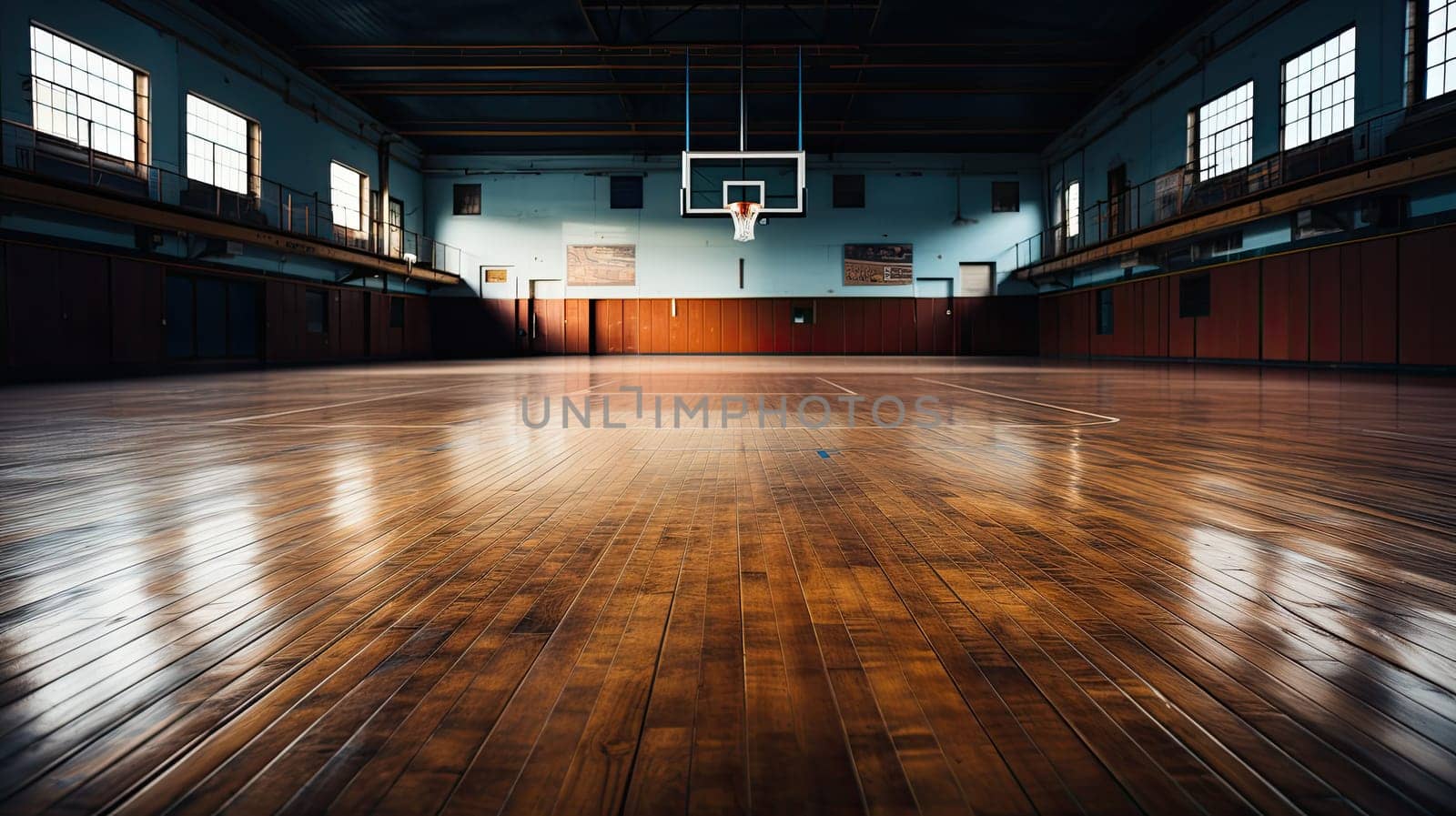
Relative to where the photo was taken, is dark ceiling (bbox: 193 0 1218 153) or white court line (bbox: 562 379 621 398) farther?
dark ceiling (bbox: 193 0 1218 153)

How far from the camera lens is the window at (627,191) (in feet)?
96.1

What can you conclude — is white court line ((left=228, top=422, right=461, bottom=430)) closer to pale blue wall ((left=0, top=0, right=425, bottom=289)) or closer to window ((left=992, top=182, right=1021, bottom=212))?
pale blue wall ((left=0, top=0, right=425, bottom=289))

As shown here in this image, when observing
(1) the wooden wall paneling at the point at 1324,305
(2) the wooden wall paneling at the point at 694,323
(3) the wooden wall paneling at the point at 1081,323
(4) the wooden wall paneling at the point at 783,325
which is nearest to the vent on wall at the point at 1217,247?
(1) the wooden wall paneling at the point at 1324,305

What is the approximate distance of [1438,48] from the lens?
12531mm

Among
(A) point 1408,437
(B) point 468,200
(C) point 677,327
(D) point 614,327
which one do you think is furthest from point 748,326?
(A) point 1408,437

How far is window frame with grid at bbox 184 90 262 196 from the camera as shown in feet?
56.2

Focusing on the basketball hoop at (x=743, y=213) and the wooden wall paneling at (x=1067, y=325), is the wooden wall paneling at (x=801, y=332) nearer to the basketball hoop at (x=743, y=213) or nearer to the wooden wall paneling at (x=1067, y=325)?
the wooden wall paneling at (x=1067, y=325)

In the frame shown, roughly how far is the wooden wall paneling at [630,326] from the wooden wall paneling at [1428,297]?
22.5 m

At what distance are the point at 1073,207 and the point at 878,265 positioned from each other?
22.9 ft

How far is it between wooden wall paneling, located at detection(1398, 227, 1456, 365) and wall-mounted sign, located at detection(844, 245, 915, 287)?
56.6ft

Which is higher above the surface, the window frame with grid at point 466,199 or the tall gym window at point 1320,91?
the window frame with grid at point 466,199

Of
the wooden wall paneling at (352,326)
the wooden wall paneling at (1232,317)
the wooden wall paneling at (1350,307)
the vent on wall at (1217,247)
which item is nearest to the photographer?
the wooden wall paneling at (1350,307)

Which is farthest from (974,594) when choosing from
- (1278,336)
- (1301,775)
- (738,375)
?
(1278,336)

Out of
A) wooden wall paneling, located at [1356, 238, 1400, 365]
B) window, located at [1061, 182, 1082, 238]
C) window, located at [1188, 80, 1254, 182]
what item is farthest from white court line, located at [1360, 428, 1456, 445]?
window, located at [1061, 182, 1082, 238]
